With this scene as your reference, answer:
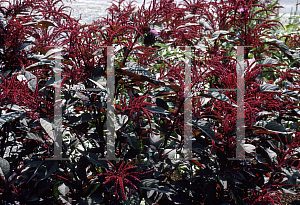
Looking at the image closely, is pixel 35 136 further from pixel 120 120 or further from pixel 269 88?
pixel 269 88

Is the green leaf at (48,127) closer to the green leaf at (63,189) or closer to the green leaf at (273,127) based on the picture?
the green leaf at (63,189)

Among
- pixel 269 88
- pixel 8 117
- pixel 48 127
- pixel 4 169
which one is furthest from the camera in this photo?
pixel 269 88

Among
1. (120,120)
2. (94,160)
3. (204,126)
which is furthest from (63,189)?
(204,126)

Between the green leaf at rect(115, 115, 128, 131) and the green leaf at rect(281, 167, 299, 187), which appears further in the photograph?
the green leaf at rect(281, 167, 299, 187)

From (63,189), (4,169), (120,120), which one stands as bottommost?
(63,189)

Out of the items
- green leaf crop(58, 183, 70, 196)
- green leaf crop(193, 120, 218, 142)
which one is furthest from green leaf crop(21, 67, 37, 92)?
green leaf crop(193, 120, 218, 142)

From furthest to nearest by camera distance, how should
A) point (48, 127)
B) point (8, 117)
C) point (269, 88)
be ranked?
1. point (269, 88)
2. point (8, 117)
3. point (48, 127)

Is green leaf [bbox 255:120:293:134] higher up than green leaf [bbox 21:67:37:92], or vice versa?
green leaf [bbox 21:67:37:92]

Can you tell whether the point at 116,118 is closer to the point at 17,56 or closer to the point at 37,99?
the point at 37,99

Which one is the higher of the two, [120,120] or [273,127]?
[120,120]

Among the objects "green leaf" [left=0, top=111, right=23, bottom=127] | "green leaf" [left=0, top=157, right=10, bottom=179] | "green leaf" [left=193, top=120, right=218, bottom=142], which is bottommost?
"green leaf" [left=0, top=157, right=10, bottom=179]

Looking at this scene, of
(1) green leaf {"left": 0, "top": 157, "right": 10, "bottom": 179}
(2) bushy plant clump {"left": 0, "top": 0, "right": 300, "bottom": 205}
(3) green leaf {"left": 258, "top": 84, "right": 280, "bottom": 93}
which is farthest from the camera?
(3) green leaf {"left": 258, "top": 84, "right": 280, "bottom": 93}

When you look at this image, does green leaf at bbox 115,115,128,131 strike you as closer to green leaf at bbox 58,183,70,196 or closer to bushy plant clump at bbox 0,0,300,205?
bushy plant clump at bbox 0,0,300,205

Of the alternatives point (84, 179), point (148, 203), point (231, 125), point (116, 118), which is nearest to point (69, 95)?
point (116, 118)
